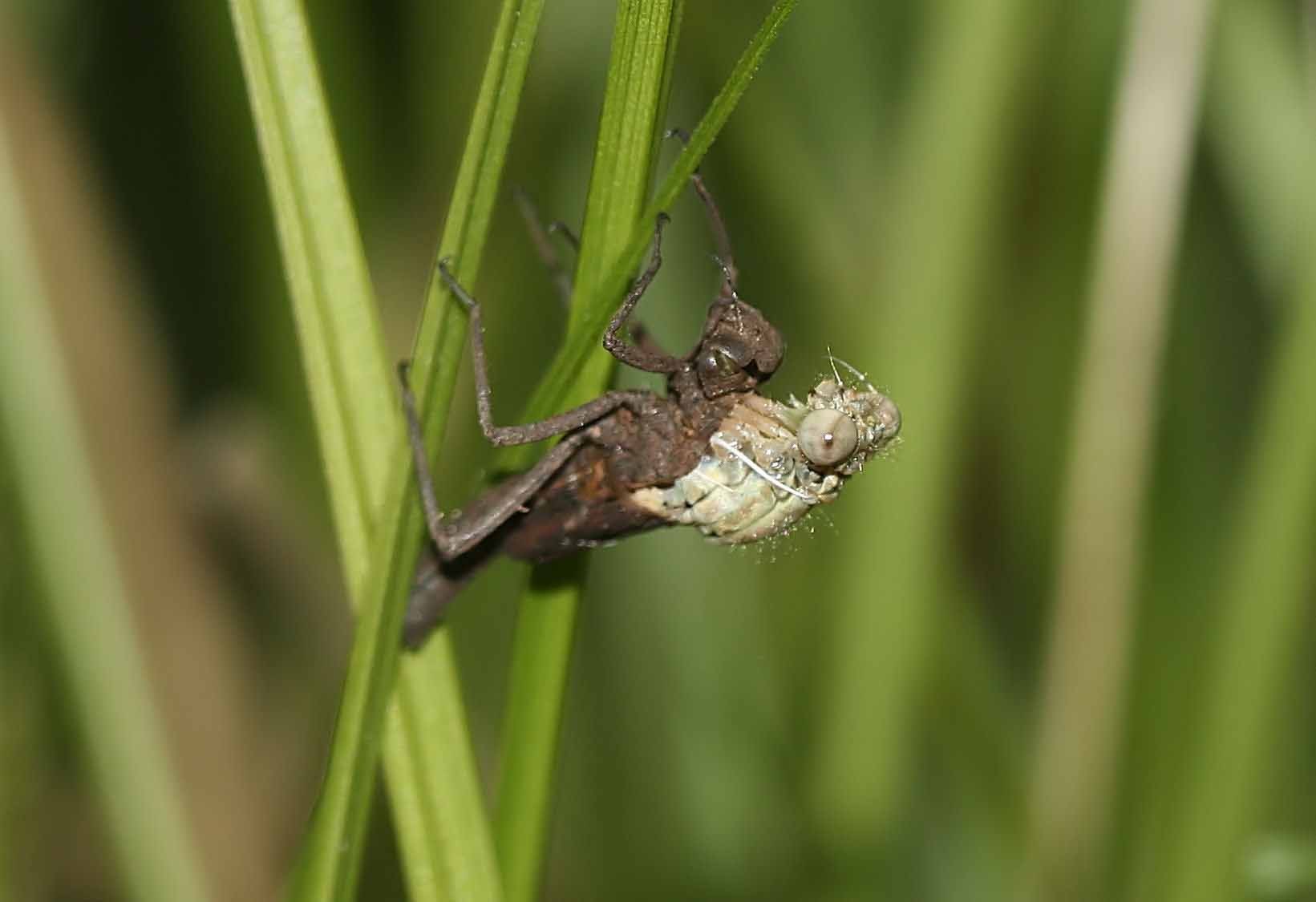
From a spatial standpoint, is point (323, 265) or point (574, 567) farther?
point (574, 567)

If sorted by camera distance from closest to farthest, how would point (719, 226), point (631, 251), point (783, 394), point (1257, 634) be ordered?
point (631, 251)
point (1257, 634)
point (719, 226)
point (783, 394)

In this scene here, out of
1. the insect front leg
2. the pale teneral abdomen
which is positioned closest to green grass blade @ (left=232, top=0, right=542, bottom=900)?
the insect front leg

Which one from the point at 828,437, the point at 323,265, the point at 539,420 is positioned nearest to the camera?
the point at 323,265

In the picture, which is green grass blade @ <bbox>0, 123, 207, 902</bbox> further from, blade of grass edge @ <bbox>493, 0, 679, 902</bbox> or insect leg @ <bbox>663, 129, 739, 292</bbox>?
insect leg @ <bbox>663, 129, 739, 292</bbox>

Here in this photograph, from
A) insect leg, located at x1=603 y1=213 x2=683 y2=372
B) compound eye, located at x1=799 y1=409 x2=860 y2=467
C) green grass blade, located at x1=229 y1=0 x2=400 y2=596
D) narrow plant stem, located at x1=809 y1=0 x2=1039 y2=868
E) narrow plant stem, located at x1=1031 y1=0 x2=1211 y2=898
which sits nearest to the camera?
green grass blade, located at x1=229 y1=0 x2=400 y2=596

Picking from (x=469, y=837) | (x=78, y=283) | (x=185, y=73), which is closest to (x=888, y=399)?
(x=469, y=837)

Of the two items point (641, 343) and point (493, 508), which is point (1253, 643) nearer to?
point (641, 343)

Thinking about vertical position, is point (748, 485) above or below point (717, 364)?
below

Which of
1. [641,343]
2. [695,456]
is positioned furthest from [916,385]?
[641,343]
